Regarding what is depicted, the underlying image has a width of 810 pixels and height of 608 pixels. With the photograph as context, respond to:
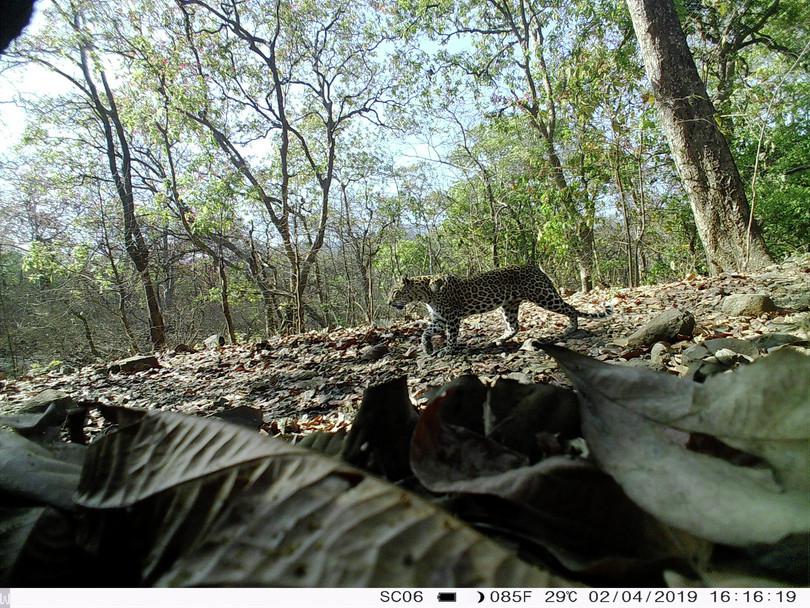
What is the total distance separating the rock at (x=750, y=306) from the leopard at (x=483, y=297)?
2.01 metres

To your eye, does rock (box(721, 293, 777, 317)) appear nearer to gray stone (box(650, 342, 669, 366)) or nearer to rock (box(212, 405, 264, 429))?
gray stone (box(650, 342, 669, 366))

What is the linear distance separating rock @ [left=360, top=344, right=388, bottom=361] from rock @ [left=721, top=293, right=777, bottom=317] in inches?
141

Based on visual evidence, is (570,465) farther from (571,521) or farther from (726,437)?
(726,437)

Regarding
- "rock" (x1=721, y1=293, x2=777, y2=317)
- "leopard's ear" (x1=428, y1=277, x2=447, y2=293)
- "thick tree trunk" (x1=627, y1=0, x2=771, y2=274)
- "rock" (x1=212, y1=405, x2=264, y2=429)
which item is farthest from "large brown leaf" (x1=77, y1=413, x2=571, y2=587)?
"thick tree trunk" (x1=627, y1=0, x2=771, y2=274)

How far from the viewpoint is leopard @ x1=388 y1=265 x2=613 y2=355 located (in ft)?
20.7

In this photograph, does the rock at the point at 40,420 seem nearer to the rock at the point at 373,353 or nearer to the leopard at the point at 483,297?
the rock at the point at 373,353

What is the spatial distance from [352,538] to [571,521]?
0.21 meters

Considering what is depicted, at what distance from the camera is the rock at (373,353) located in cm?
555

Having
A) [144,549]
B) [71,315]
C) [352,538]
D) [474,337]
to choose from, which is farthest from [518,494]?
[71,315]

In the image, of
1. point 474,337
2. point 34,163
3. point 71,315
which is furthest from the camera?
point 71,315

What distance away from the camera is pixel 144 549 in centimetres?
46

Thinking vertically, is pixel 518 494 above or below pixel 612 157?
below

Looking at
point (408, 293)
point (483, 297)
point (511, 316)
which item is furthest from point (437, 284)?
point (511, 316)

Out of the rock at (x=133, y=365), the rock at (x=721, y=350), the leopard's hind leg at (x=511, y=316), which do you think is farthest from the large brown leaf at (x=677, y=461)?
the rock at (x=133, y=365)
